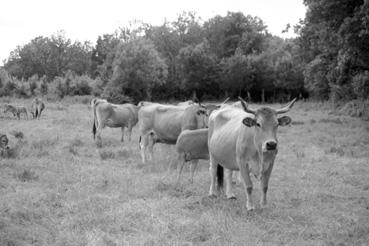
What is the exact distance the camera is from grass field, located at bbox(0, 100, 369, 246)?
6.38m

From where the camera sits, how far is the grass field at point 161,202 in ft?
20.9

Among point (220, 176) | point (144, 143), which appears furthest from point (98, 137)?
point (220, 176)

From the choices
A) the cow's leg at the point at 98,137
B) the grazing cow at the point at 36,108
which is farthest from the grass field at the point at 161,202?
the grazing cow at the point at 36,108

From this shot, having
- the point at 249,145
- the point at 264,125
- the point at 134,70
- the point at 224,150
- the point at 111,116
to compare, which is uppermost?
the point at 134,70

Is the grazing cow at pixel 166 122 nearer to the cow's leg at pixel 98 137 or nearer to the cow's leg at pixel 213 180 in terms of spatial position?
the cow's leg at pixel 98 137

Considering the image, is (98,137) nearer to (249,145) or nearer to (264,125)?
(249,145)

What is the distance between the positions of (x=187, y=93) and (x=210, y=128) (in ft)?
149

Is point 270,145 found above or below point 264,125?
below

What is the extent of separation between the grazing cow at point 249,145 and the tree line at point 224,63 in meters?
10.0

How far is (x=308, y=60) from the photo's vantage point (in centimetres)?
2744

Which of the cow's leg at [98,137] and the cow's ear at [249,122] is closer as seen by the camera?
the cow's ear at [249,122]

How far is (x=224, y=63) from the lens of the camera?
52750 millimetres

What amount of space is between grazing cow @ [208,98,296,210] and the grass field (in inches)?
23.8

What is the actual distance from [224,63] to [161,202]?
4560 cm
